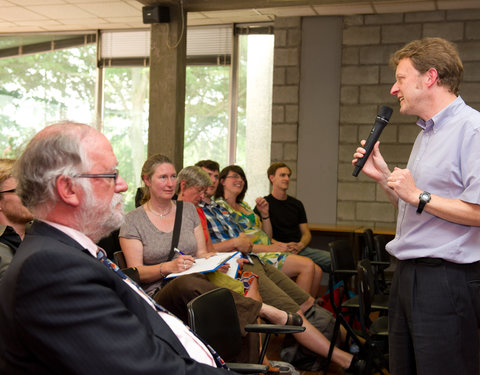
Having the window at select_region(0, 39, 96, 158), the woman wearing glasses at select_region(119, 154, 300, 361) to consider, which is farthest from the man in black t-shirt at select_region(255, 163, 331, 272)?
the window at select_region(0, 39, 96, 158)

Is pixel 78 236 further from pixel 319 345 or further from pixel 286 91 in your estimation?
pixel 286 91

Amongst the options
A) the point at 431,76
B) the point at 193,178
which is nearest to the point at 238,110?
the point at 193,178

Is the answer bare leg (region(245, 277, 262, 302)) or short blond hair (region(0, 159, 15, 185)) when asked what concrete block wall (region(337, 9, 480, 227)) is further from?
short blond hair (region(0, 159, 15, 185))

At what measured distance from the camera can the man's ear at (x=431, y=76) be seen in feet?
6.15

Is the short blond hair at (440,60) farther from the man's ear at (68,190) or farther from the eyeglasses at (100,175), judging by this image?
the man's ear at (68,190)

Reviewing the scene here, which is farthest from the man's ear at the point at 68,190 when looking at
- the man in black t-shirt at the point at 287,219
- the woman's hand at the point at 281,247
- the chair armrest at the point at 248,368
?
the man in black t-shirt at the point at 287,219

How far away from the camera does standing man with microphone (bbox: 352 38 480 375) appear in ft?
5.90

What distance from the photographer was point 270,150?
6836 mm

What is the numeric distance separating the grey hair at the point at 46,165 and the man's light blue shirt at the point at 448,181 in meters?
1.16

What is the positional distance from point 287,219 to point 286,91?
1886 mm

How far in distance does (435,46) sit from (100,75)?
650 centimetres

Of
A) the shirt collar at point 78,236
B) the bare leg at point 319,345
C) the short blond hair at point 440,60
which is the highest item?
the short blond hair at point 440,60

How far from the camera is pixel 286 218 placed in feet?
18.2

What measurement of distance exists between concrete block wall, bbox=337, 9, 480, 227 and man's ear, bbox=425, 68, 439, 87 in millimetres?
4563
